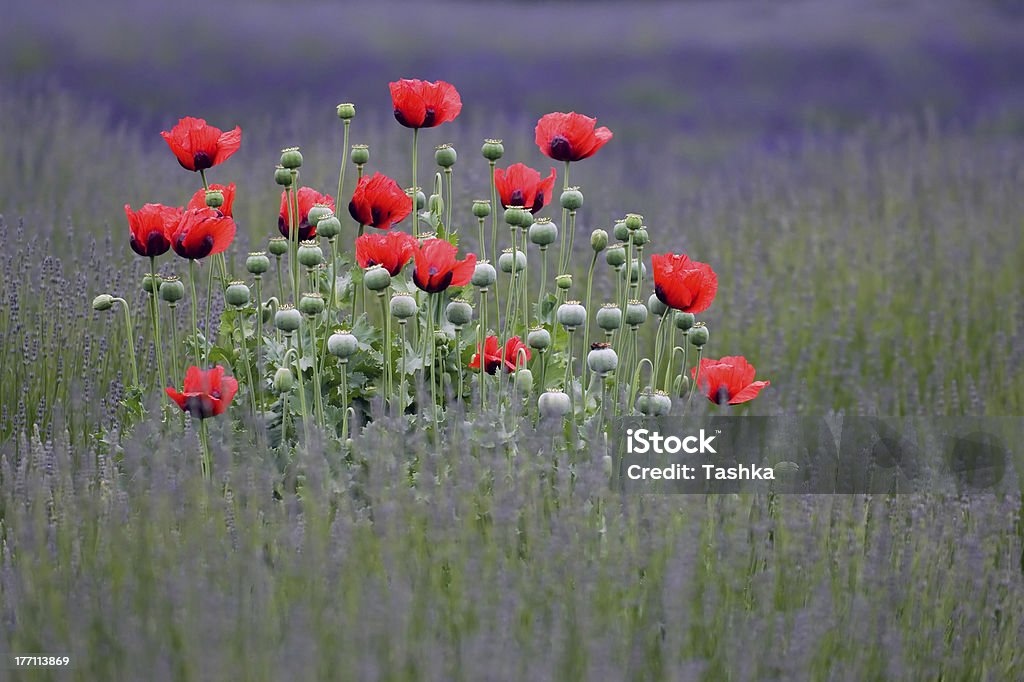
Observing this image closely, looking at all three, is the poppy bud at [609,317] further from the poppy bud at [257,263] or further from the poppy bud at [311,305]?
the poppy bud at [257,263]

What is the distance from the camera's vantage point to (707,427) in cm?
229

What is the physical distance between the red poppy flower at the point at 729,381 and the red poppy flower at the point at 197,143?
3.37ft

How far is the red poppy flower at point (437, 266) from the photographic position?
2.14 m

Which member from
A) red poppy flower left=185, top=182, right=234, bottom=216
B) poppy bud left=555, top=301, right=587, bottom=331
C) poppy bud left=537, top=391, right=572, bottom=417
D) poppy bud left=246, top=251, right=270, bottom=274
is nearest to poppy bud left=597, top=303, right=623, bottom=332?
poppy bud left=555, top=301, right=587, bottom=331

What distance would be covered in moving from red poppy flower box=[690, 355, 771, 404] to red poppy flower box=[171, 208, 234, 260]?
94 cm

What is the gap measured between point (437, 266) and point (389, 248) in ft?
0.32

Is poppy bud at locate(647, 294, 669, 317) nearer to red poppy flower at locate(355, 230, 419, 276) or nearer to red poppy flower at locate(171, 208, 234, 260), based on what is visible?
red poppy flower at locate(355, 230, 419, 276)

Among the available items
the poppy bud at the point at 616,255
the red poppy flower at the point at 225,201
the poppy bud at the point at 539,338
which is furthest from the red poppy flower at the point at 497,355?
the red poppy flower at the point at 225,201

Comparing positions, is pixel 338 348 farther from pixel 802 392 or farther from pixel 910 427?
pixel 802 392

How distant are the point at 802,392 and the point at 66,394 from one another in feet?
7.24

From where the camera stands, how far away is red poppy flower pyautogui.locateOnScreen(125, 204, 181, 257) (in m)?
2.20

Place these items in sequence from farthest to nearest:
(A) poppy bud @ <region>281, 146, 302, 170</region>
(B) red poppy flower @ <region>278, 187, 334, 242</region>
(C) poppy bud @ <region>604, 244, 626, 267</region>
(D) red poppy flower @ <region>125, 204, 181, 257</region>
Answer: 1. (B) red poppy flower @ <region>278, 187, 334, 242</region>
2. (C) poppy bud @ <region>604, 244, 626, 267</region>
3. (A) poppy bud @ <region>281, 146, 302, 170</region>
4. (D) red poppy flower @ <region>125, 204, 181, 257</region>

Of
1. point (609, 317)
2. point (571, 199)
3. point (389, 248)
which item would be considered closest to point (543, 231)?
point (571, 199)

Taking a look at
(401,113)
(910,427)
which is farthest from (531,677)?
(910,427)
